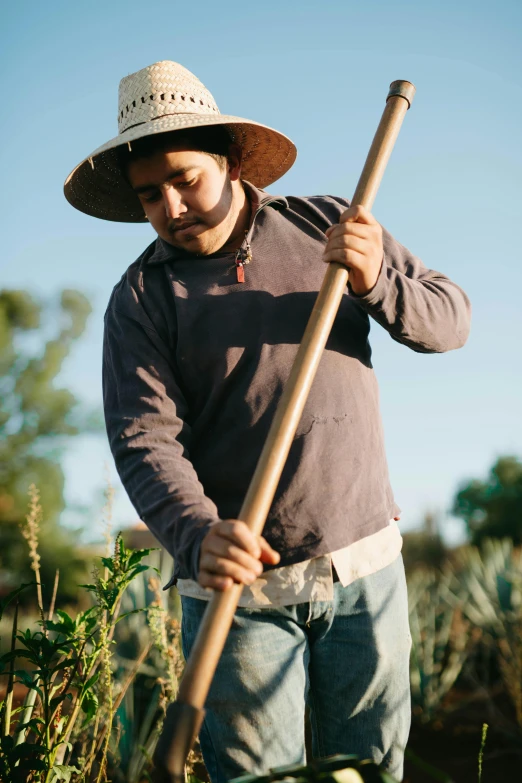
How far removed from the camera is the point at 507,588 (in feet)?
20.9

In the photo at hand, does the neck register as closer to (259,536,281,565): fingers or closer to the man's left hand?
the man's left hand

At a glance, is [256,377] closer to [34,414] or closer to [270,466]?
[270,466]

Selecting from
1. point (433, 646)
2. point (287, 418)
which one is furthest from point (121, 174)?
point (433, 646)

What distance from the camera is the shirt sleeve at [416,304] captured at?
75.1 inches

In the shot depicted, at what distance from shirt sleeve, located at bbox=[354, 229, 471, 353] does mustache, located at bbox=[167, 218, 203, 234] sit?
50 cm

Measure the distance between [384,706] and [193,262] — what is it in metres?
1.26

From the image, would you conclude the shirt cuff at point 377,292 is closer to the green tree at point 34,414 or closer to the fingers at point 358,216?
the fingers at point 358,216

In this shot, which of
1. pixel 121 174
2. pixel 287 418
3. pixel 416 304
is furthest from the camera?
pixel 121 174

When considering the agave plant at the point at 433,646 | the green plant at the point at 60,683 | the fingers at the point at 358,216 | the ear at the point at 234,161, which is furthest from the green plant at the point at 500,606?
the fingers at the point at 358,216

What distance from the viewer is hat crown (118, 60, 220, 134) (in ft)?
7.04

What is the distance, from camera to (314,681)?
200 centimetres

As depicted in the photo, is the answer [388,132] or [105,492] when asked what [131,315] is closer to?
[105,492]

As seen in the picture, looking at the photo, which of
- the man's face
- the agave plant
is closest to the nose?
the man's face

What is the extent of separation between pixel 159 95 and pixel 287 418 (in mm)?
1128
